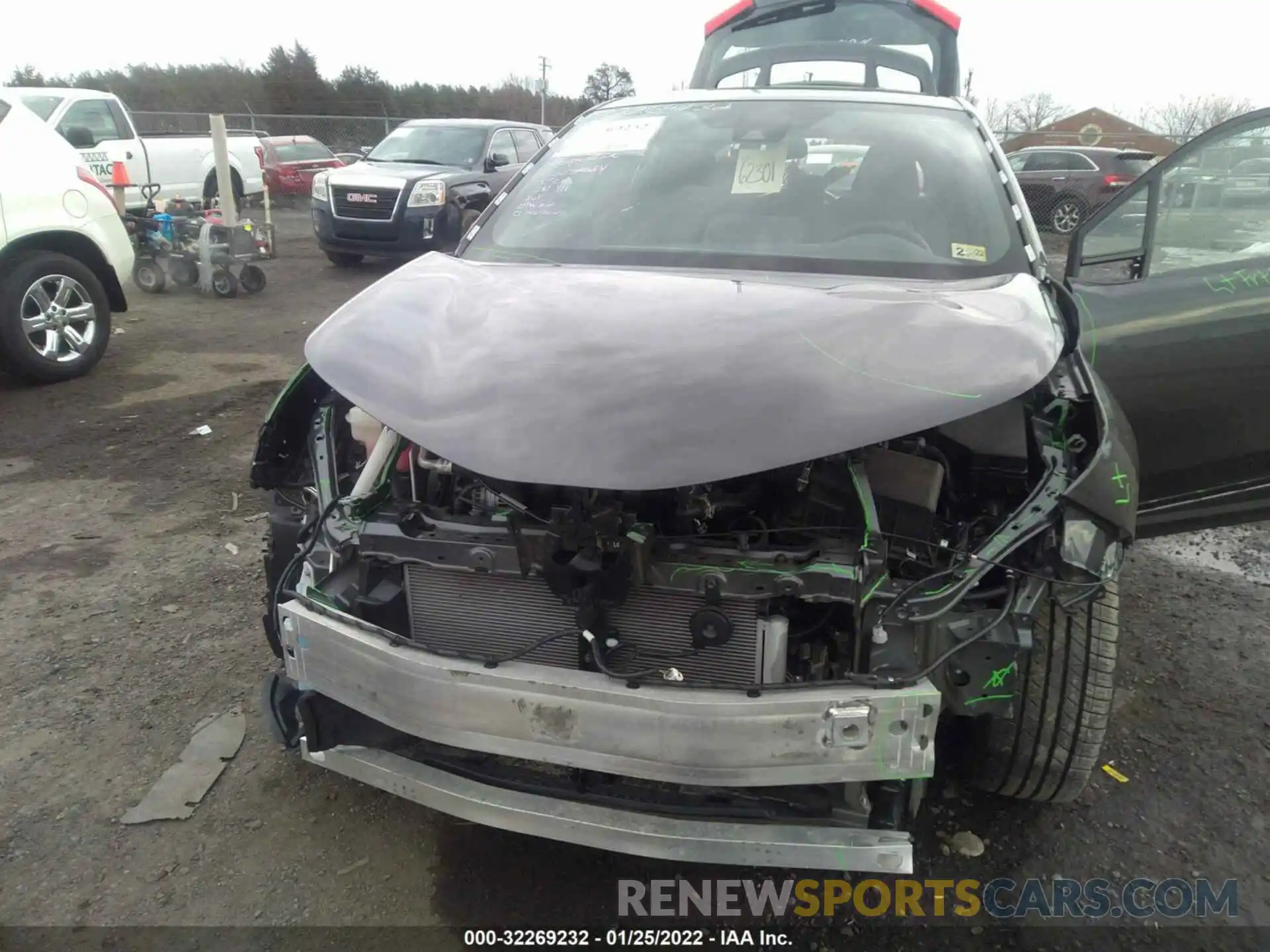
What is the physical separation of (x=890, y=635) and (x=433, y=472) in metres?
1.27

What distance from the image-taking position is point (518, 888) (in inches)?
89.5

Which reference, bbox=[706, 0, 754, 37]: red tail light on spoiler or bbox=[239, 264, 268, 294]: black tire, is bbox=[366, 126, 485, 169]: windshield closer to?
bbox=[239, 264, 268, 294]: black tire

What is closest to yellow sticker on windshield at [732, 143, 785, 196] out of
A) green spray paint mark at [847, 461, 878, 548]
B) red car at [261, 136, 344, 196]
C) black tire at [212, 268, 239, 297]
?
green spray paint mark at [847, 461, 878, 548]

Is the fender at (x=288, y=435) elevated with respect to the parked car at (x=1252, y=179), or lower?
lower

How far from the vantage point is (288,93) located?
31344 mm

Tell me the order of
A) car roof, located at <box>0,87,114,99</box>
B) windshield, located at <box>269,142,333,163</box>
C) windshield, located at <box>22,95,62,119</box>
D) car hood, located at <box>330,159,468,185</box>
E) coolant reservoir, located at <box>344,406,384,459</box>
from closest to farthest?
coolant reservoir, located at <box>344,406,384,459</box> < car hood, located at <box>330,159,468,185</box> < windshield, located at <box>22,95,62,119</box> < car roof, located at <box>0,87,114,99</box> < windshield, located at <box>269,142,333,163</box>

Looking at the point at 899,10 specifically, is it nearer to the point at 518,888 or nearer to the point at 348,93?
the point at 518,888

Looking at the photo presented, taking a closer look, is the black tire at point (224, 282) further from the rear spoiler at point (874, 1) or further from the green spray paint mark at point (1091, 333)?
the green spray paint mark at point (1091, 333)

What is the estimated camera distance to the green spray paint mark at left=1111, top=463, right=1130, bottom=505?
1.87 meters

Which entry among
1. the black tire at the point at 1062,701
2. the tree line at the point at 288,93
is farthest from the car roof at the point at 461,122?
the tree line at the point at 288,93

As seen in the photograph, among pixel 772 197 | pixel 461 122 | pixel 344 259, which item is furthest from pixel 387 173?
pixel 772 197

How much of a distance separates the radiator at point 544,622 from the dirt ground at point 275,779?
65cm

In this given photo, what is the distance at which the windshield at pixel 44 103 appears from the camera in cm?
1092

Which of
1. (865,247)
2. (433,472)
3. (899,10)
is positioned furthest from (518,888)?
(899,10)
